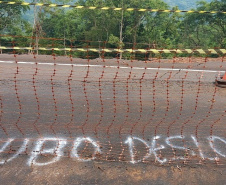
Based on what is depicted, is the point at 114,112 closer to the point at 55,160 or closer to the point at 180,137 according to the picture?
the point at 180,137

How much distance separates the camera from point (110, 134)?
5605mm

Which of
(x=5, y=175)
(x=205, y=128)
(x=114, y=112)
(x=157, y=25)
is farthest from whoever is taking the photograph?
(x=157, y=25)

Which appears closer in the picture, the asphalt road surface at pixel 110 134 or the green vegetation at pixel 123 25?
the asphalt road surface at pixel 110 134

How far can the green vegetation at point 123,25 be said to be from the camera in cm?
3000

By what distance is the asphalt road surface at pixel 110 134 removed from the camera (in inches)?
171

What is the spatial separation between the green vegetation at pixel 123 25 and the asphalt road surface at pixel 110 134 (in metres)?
19.6

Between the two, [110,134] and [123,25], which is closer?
[110,134]

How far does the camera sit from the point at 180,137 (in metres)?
5.57

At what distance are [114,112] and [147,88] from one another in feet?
A: 8.92

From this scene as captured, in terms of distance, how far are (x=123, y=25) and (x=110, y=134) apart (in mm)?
27095

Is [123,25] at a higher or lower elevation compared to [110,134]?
higher

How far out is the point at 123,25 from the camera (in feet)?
102

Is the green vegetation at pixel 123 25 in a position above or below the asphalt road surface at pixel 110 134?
above

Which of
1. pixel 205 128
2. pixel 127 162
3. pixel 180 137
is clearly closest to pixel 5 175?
pixel 127 162
